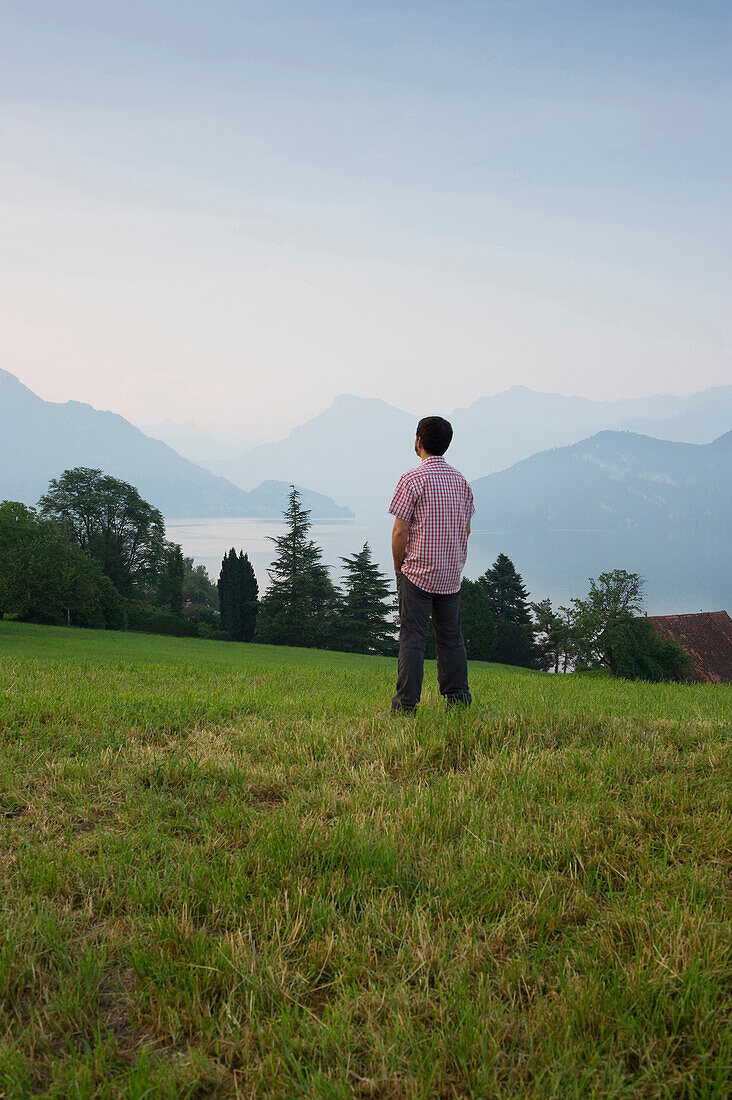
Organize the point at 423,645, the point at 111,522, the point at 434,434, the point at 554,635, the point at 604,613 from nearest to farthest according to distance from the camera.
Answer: the point at 423,645 < the point at 434,434 < the point at 604,613 < the point at 554,635 < the point at 111,522

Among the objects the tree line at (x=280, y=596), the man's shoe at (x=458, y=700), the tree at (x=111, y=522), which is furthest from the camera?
the tree at (x=111, y=522)

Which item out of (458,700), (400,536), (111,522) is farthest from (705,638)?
(111,522)

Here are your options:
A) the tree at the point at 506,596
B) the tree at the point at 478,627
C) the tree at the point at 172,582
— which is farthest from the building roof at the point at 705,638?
the tree at the point at 172,582

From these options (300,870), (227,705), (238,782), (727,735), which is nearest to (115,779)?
(238,782)

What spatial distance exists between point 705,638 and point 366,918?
51174 millimetres

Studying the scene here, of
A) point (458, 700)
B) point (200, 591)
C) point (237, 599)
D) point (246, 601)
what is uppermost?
point (200, 591)

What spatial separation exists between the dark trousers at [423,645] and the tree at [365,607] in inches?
2372

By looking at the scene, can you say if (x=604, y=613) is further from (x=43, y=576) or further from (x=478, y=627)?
(x=43, y=576)

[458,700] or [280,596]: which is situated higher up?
[280,596]

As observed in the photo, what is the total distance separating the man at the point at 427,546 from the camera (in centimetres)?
562

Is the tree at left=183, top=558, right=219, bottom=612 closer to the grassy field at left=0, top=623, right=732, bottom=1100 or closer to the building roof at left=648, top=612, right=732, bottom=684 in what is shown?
the building roof at left=648, top=612, right=732, bottom=684

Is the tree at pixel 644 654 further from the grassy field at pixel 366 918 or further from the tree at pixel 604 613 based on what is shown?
the grassy field at pixel 366 918

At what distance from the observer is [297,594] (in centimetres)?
6681

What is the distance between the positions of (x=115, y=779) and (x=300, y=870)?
1.69 metres
